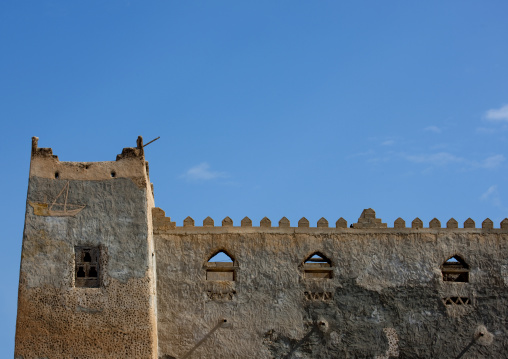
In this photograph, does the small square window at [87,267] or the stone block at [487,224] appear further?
the stone block at [487,224]

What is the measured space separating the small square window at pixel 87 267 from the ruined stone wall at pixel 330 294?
1.71 metres

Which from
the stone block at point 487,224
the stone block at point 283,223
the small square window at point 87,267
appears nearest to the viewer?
the small square window at point 87,267

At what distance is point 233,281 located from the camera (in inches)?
854

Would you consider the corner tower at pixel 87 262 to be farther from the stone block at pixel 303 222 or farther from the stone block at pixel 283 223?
the stone block at pixel 303 222

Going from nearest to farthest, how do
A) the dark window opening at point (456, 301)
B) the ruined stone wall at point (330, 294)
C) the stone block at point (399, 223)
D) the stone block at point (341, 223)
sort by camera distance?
1. the ruined stone wall at point (330, 294)
2. the dark window opening at point (456, 301)
3. the stone block at point (341, 223)
4. the stone block at point (399, 223)

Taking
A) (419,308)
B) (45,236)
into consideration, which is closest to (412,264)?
(419,308)

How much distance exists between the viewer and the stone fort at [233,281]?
20141 mm

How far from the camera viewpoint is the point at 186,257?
2178 cm

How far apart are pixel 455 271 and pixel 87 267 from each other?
8.32 m

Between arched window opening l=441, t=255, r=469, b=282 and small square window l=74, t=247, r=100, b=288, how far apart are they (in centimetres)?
784

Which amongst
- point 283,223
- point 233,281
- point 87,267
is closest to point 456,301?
point 283,223

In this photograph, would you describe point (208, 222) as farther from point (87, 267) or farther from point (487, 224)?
point (487, 224)

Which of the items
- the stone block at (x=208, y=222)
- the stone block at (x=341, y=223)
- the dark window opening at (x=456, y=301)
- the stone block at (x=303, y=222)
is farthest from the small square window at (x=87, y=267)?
the dark window opening at (x=456, y=301)

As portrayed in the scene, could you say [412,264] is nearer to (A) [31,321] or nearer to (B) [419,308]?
(B) [419,308]
